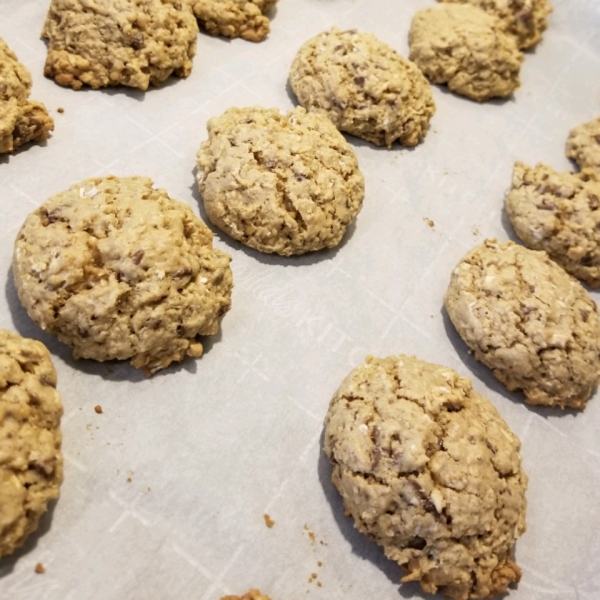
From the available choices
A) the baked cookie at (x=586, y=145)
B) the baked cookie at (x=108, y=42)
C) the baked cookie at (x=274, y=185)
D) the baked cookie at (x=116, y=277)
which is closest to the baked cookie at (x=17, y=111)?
the baked cookie at (x=108, y=42)

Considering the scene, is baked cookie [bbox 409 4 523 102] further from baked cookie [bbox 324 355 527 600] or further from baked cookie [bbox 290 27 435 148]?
baked cookie [bbox 324 355 527 600]

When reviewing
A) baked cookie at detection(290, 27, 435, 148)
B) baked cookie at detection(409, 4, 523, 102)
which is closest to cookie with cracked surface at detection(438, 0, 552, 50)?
baked cookie at detection(409, 4, 523, 102)

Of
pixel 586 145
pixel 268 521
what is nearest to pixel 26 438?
pixel 268 521

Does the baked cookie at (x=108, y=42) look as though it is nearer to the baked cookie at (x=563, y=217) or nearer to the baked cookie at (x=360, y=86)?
the baked cookie at (x=360, y=86)

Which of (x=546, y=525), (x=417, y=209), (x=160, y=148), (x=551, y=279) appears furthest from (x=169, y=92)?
(x=546, y=525)

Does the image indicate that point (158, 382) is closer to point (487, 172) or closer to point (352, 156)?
point (352, 156)
